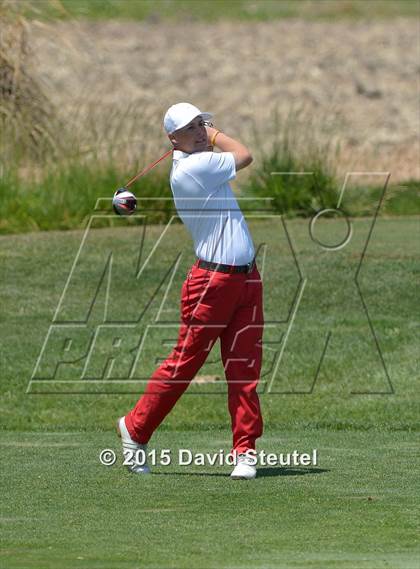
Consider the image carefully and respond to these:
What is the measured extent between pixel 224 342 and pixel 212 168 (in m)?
1.00

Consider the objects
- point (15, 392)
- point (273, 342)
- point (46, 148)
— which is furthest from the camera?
point (46, 148)

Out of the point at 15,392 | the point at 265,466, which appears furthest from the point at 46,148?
the point at 265,466

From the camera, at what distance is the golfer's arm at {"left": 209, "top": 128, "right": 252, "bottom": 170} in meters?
9.23

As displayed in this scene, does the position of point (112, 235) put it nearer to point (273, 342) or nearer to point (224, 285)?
point (273, 342)

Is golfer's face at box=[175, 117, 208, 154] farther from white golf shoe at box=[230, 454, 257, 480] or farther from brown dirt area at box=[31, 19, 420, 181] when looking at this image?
brown dirt area at box=[31, 19, 420, 181]

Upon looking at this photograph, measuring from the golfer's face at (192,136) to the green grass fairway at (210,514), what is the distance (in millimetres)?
1893

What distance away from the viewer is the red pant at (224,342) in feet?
30.2

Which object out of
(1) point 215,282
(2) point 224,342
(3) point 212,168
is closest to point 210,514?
(2) point 224,342

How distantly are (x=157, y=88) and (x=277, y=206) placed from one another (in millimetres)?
18832

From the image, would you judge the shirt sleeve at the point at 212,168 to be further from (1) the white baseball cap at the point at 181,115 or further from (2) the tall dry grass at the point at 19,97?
(2) the tall dry grass at the point at 19,97

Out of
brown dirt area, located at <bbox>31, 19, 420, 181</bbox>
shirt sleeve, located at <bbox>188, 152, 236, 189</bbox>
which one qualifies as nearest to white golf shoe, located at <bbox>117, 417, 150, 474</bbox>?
shirt sleeve, located at <bbox>188, 152, 236, 189</bbox>

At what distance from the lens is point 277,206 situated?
21.5 metres

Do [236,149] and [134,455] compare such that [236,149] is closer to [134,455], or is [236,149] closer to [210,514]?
[134,455]

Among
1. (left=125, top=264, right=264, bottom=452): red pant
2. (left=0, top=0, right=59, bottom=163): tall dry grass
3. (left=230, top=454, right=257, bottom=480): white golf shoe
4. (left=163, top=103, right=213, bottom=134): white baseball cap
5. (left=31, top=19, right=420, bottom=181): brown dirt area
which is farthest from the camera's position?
(left=31, top=19, right=420, bottom=181): brown dirt area
